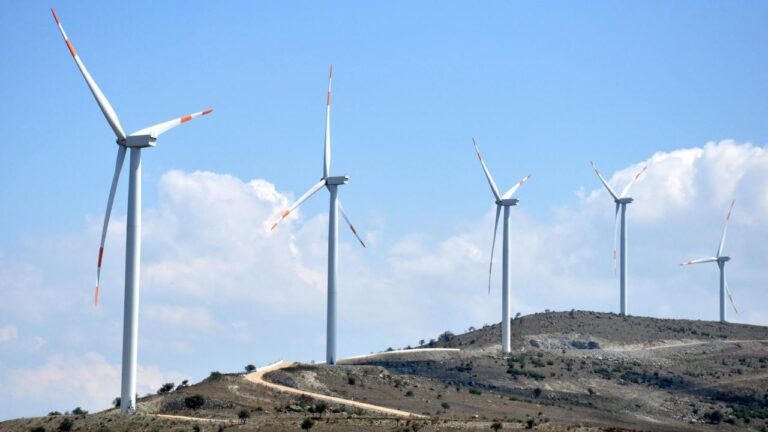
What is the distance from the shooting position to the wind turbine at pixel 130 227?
8275 centimetres

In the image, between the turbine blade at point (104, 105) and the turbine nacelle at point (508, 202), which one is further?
the turbine nacelle at point (508, 202)

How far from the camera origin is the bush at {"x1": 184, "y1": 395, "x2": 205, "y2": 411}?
94125 millimetres

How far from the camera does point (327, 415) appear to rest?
91750mm

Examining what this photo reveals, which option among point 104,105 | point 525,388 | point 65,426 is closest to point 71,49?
point 104,105

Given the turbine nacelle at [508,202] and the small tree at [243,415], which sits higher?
the turbine nacelle at [508,202]

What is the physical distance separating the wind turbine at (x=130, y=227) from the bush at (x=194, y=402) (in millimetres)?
9074

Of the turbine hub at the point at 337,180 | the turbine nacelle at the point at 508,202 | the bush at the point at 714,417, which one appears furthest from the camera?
the turbine nacelle at the point at 508,202

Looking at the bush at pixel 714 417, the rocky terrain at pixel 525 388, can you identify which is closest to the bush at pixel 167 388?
the rocky terrain at pixel 525 388

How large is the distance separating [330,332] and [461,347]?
47.2 m

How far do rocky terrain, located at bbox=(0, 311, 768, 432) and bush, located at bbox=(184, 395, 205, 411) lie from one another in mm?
98

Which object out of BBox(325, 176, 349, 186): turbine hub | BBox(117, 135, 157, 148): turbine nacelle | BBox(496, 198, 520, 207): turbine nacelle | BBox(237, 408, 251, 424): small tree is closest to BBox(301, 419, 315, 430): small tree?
BBox(237, 408, 251, 424): small tree

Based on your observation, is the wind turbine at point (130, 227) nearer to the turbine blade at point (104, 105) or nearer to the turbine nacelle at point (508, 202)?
the turbine blade at point (104, 105)

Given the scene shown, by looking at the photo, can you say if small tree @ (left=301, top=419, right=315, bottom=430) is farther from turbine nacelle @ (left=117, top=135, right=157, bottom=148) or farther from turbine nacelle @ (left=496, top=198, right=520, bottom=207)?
turbine nacelle @ (left=496, top=198, right=520, bottom=207)

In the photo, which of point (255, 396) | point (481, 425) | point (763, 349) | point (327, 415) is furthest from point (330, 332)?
point (763, 349)
